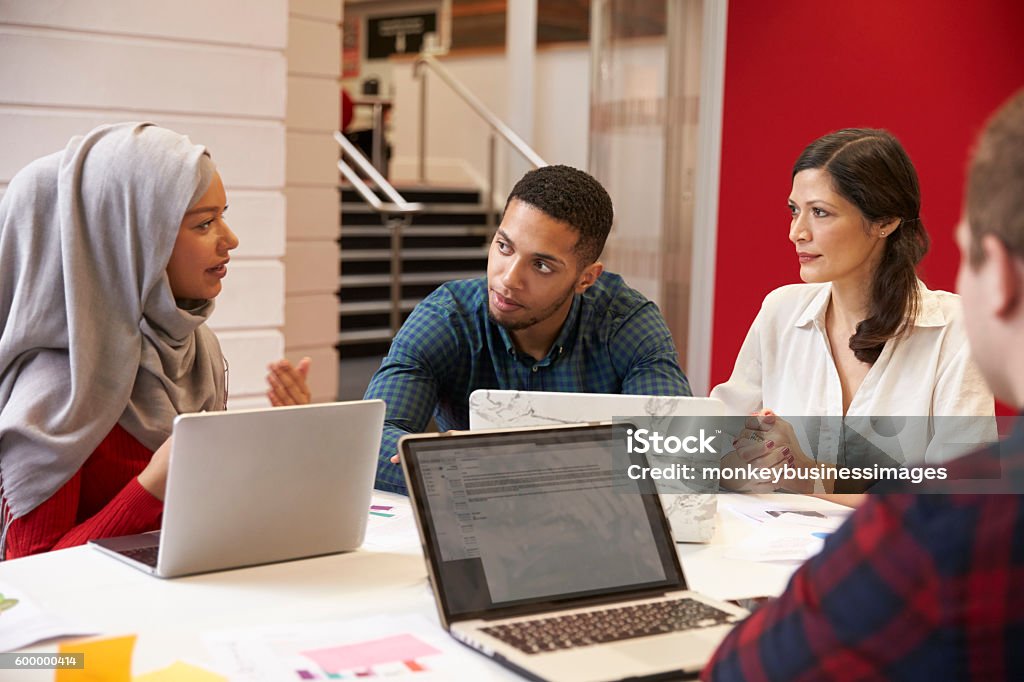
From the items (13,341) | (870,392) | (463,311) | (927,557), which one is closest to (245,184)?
(463,311)

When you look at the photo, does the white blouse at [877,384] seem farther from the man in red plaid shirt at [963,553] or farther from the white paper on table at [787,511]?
the man in red plaid shirt at [963,553]

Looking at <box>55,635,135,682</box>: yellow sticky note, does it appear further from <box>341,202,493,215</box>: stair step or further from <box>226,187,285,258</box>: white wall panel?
<box>341,202,493,215</box>: stair step

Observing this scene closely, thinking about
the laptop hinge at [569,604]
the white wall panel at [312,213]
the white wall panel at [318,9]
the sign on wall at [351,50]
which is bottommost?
the laptop hinge at [569,604]

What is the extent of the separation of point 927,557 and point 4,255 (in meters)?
1.78

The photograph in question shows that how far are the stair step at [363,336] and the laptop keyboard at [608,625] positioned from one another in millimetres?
5424

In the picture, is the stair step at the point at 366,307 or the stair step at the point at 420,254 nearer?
the stair step at the point at 366,307

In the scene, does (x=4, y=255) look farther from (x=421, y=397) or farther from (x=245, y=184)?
(x=245, y=184)

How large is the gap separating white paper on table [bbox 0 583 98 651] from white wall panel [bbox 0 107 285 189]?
2.55 m

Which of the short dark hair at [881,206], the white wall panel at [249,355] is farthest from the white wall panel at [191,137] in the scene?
the short dark hair at [881,206]

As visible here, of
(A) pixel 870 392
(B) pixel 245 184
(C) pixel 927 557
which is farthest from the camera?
(B) pixel 245 184

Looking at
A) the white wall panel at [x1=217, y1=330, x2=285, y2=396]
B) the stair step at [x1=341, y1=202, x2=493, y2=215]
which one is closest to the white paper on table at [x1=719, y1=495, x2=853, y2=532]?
the white wall panel at [x1=217, y1=330, x2=285, y2=396]

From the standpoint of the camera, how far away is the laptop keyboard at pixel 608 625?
1291mm

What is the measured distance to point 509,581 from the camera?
1385mm

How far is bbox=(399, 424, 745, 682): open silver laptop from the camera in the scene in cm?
130
